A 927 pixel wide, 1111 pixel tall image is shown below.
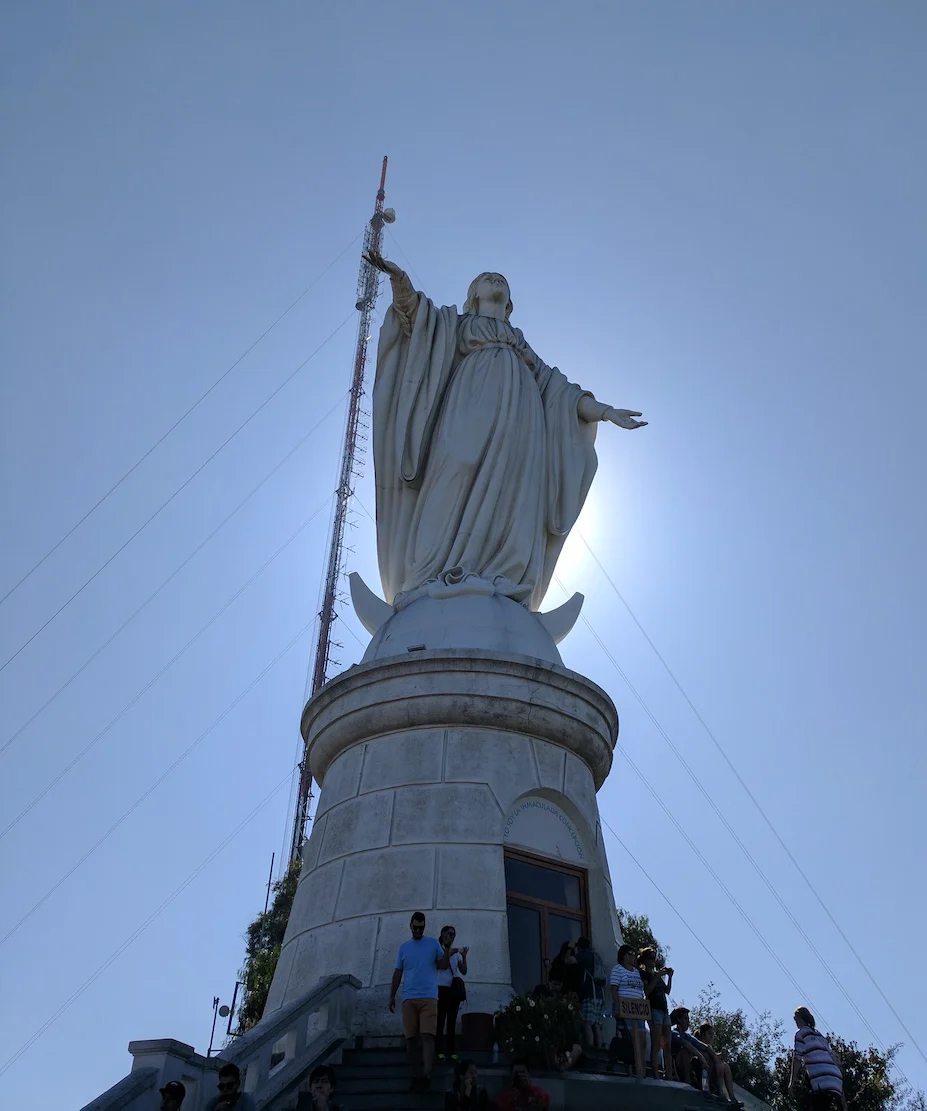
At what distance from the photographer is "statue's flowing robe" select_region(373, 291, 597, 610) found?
1455 cm

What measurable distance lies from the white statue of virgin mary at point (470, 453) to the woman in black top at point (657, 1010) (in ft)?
17.4

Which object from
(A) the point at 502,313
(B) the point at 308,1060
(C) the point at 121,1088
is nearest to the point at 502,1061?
(B) the point at 308,1060

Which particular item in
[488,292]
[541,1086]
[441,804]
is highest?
[488,292]

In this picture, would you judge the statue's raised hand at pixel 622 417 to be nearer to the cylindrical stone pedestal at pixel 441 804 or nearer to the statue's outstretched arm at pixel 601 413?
the statue's outstretched arm at pixel 601 413

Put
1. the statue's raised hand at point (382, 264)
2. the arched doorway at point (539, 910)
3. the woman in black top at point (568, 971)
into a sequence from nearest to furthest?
1. the woman in black top at point (568, 971)
2. the arched doorway at point (539, 910)
3. the statue's raised hand at point (382, 264)

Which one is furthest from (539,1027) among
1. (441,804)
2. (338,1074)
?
(441,804)

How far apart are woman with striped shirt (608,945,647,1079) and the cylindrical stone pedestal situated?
4.70 feet

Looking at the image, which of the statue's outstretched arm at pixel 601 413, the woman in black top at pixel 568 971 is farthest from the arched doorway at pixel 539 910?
the statue's outstretched arm at pixel 601 413

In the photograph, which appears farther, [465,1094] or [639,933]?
[639,933]

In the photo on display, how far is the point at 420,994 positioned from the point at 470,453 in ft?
26.1

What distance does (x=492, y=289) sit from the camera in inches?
685

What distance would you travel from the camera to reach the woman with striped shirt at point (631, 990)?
9000 mm

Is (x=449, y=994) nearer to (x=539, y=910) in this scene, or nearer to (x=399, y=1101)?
(x=399, y=1101)

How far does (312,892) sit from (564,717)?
3.43m
